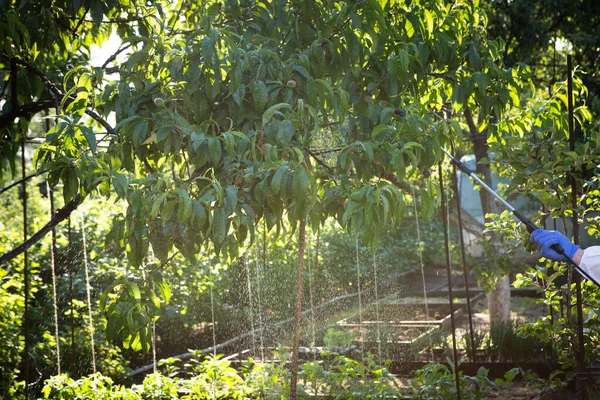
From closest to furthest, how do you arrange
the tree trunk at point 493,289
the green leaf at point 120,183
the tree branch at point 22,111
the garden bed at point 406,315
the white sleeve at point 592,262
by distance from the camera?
the green leaf at point 120,183
the white sleeve at point 592,262
the tree branch at point 22,111
the tree trunk at point 493,289
the garden bed at point 406,315

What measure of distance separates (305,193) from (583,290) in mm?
2006

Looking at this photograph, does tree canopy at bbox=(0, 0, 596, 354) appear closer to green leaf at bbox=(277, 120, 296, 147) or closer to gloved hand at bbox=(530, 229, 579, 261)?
green leaf at bbox=(277, 120, 296, 147)

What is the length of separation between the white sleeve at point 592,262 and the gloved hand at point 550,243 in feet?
0.16

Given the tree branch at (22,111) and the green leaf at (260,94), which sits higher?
the tree branch at (22,111)

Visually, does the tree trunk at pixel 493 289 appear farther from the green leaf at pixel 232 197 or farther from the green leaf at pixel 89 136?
the green leaf at pixel 89 136

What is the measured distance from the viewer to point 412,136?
2.60 meters

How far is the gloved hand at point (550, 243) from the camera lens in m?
2.55

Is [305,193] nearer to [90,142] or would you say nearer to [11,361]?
[90,142]

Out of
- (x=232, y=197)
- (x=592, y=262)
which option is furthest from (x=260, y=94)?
(x=592, y=262)

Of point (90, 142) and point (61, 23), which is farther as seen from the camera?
point (61, 23)

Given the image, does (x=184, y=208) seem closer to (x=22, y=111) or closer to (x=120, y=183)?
(x=120, y=183)

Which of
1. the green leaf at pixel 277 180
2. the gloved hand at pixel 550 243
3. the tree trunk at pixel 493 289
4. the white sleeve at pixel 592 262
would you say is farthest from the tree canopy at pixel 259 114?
the tree trunk at pixel 493 289

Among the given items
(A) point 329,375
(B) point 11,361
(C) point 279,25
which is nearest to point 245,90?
(C) point 279,25

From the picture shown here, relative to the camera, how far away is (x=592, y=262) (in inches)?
104
